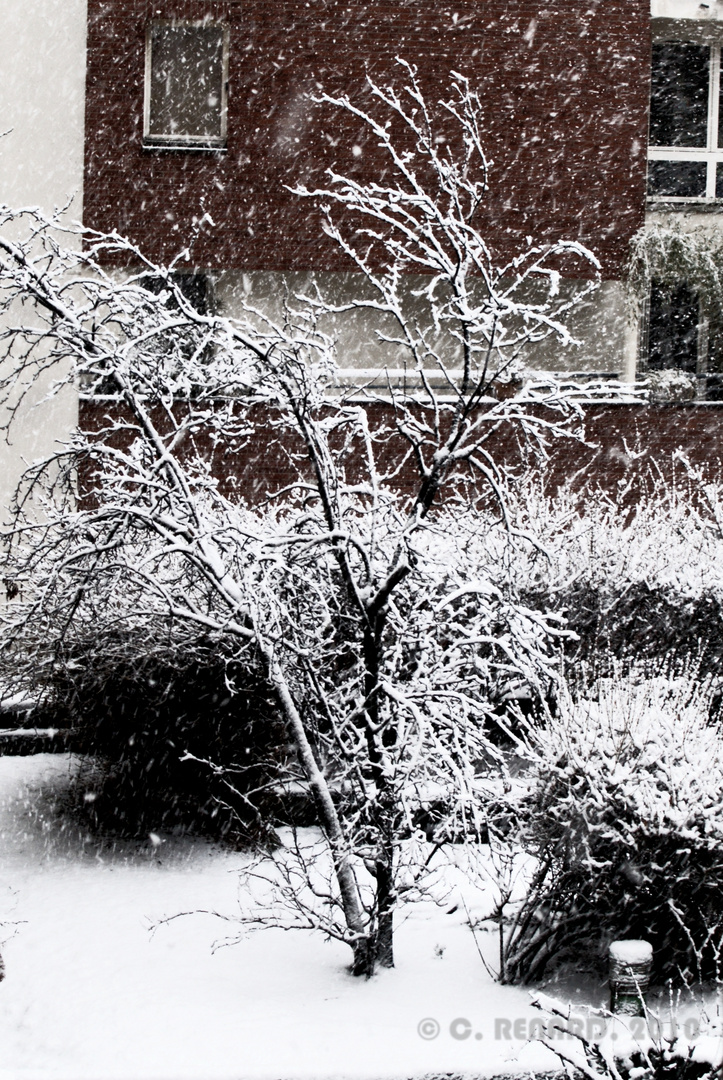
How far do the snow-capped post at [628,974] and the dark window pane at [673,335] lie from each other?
40.2 feet

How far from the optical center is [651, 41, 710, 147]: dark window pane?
16.8m

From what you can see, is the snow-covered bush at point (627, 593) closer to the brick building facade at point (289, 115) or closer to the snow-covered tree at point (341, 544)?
the snow-covered tree at point (341, 544)

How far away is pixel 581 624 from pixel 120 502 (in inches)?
201

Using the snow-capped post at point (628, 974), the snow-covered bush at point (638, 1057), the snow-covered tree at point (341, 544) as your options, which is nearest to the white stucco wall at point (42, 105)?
the snow-covered tree at point (341, 544)

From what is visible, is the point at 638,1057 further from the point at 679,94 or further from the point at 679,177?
the point at 679,94

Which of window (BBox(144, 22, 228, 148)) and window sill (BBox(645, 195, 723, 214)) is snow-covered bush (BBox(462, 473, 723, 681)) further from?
window (BBox(144, 22, 228, 148))

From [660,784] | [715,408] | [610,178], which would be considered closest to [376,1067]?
[660,784]

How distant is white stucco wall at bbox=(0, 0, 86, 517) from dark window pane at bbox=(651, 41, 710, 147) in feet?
25.5

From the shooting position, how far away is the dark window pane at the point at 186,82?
14.9 meters

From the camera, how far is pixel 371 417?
13.6 m

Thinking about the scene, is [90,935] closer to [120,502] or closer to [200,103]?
[120,502]

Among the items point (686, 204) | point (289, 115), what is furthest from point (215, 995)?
point (686, 204)

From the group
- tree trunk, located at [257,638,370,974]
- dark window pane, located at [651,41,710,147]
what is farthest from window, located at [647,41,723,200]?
tree trunk, located at [257,638,370,974]

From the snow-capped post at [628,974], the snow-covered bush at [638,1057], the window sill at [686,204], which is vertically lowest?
the snow-capped post at [628,974]
